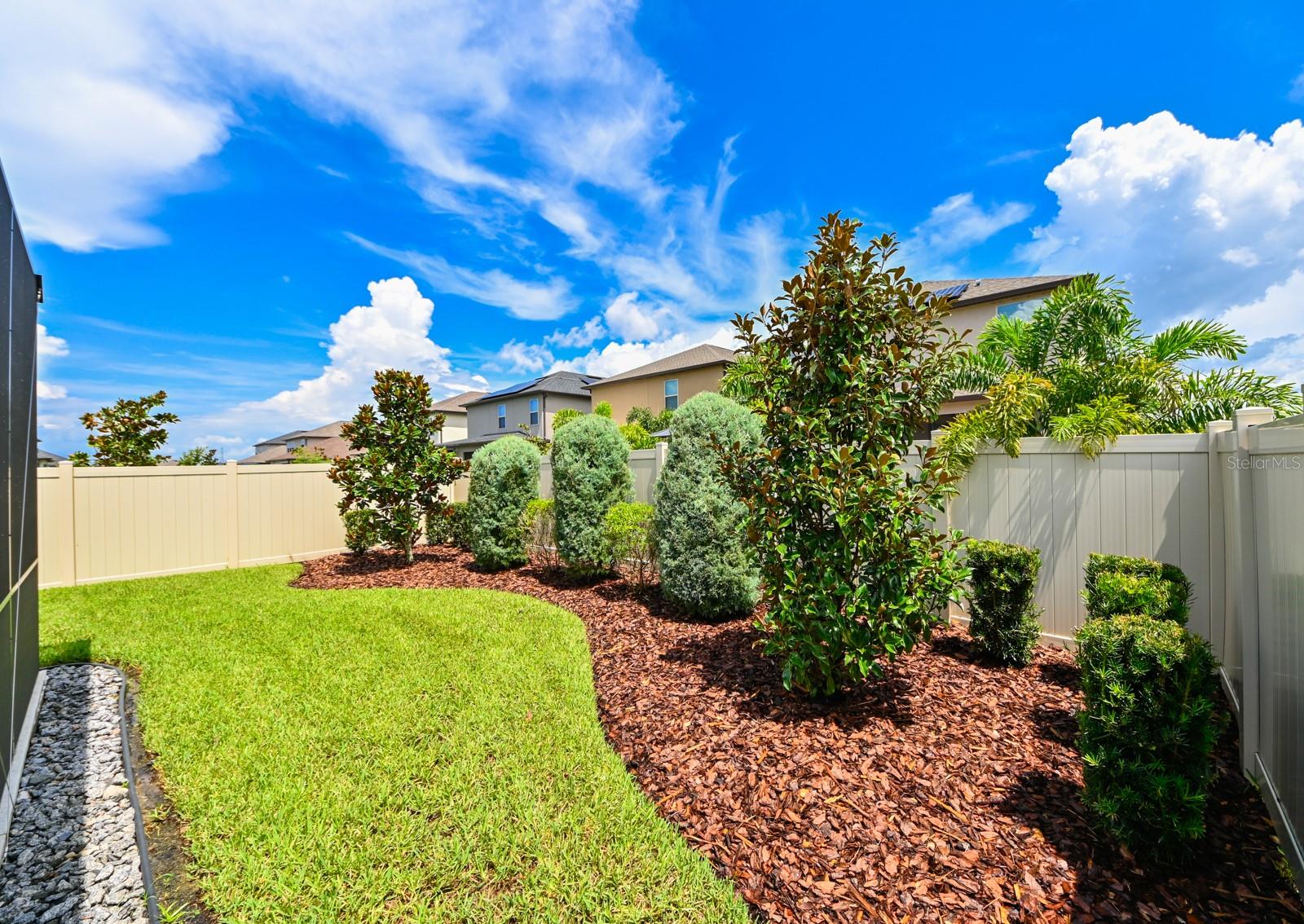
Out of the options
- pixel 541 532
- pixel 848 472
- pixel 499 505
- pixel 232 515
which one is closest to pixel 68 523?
pixel 232 515

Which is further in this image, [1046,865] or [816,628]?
[816,628]

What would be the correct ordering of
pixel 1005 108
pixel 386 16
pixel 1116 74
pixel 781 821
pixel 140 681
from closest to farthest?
1. pixel 781 821
2. pixel 140 681
3. pixel 386 16
4. pixel 1116 74
5. pixel 1005 108

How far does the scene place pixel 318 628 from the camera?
591cm

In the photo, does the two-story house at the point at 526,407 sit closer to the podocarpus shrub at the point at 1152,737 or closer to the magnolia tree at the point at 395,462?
the magnolia tree at the point at 395,462

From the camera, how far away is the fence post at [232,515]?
31.7 ft

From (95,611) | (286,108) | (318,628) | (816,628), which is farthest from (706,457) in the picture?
(95,611)

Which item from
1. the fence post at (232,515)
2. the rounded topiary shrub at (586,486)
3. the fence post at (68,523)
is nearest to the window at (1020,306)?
the rounded topiary shrub at (586,486)

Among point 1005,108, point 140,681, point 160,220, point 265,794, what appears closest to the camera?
point 265,794

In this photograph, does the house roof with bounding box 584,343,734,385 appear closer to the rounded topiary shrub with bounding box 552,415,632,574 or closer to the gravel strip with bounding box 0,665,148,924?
the rounded topiary shrub with bounding box 552,415,632,574

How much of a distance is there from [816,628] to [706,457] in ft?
8.68

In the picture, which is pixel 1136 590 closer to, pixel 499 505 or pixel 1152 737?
pixel 1152 737

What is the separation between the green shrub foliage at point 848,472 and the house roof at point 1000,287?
12.9 m

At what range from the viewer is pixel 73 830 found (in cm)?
280

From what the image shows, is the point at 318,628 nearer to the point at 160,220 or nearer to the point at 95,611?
the point at 95,611
